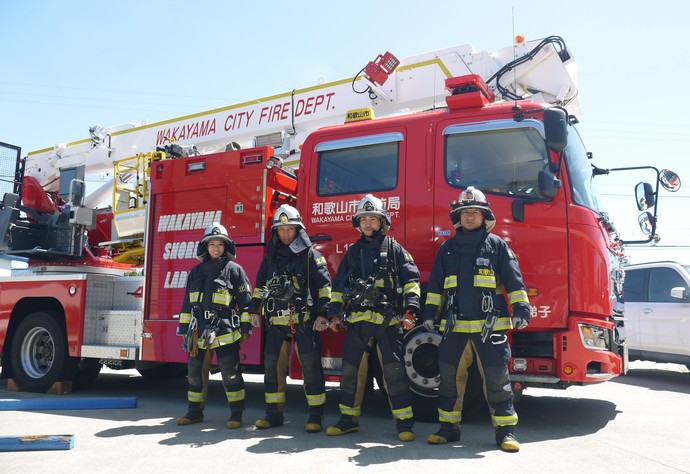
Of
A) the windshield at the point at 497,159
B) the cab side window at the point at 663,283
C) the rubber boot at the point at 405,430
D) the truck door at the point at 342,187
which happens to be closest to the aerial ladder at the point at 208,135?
the truck door at the point at 342,187

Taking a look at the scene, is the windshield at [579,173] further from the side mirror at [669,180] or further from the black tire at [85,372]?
the black tire at [85,372]

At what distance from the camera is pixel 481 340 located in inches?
172

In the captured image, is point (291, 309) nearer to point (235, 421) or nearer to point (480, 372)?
point (235, 421)

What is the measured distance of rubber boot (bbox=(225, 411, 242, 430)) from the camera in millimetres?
5117

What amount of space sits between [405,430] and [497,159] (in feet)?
8.07

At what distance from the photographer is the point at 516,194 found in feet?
16.1

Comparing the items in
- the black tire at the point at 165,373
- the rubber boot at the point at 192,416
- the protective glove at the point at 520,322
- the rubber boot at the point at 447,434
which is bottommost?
the black tire at the point at 165,373

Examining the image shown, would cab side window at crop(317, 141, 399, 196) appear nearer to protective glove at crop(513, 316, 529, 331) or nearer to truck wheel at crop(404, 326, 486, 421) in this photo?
truck wheel at crop(404, 326, 486, 421)

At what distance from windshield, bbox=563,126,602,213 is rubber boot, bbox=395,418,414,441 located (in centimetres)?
233

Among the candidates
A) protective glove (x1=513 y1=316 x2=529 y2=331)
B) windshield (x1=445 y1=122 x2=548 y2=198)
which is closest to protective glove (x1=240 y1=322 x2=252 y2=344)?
windshield (x1=445 y1=122 x2=548 y2=198)

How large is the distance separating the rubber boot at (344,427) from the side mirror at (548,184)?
2481 mm

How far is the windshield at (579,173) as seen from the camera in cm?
492

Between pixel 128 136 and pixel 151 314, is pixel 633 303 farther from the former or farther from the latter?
pixel 128 136

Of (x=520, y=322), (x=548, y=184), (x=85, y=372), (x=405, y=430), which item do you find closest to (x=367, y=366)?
(x=405, y=430)
